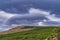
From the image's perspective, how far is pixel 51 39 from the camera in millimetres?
185875

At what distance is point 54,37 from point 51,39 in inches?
145

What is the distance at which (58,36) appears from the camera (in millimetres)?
181375

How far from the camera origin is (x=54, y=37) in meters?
185

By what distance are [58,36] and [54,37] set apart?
517 cm

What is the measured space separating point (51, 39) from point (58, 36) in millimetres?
8492
